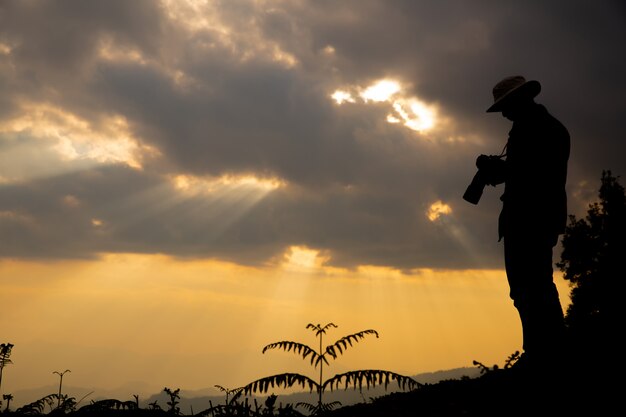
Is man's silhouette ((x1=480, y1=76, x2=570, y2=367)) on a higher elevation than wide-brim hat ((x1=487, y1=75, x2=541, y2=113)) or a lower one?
lower

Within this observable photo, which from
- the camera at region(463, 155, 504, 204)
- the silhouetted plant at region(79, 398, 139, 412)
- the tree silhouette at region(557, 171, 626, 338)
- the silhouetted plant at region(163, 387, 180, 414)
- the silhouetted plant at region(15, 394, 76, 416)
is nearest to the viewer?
the silhouetted plant at region(163, 387, 180, 414)

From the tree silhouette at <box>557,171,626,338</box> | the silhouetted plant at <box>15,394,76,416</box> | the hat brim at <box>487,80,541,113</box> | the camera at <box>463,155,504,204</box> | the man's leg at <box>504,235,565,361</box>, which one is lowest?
the silhouetted plant at <box>15,394,76,416</box>

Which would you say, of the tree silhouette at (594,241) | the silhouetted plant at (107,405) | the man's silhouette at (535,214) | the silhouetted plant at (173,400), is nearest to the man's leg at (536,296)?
the man's silhouette at (535,214)

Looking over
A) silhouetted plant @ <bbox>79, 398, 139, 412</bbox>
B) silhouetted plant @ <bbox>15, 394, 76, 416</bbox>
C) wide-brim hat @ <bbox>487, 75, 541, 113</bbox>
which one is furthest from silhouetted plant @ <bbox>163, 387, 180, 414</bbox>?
wide-brim hat @ <bbox>487, 75, 541, 113</bbox>

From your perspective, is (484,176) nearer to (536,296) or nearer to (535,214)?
(535,214)

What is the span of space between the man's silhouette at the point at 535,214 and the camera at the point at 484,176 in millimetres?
194

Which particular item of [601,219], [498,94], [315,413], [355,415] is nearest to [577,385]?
[355,415]

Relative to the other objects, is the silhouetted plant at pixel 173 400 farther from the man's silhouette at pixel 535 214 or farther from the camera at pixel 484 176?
the camera at pixel 484 176

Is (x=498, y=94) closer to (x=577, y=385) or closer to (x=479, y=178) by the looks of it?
(x=479, y=178)

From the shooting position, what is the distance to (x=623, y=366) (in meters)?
6.32

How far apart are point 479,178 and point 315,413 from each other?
369 centimetres

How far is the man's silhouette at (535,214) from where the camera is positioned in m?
6.43

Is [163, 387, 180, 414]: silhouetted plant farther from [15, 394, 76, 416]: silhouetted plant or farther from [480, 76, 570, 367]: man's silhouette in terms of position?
[480, 76, 570, 367]: man's silhouette

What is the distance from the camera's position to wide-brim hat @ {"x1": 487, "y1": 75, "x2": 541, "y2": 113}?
672 centimetres
